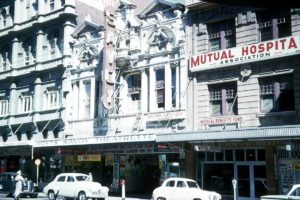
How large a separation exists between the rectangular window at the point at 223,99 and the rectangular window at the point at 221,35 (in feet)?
7.36

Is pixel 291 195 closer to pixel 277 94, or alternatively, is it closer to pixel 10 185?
pixel 277 94

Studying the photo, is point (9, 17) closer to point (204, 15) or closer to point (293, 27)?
point (204, 15)

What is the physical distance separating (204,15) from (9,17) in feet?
68.5

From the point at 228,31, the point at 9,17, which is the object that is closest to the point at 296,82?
the point at 228,31

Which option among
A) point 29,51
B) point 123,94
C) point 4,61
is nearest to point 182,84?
point 123,94

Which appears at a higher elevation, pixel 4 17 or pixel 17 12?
pixel 4 17

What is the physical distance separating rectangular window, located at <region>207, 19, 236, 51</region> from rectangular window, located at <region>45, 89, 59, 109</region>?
13561mm

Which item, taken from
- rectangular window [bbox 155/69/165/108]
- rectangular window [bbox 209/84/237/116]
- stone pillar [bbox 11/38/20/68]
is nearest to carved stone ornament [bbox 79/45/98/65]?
rectangular window [bbox 155/69/165/108]

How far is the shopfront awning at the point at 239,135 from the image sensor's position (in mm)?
16750

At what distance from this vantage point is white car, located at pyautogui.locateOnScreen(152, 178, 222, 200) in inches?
707

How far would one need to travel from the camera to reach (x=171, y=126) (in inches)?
922

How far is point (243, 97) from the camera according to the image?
68.4 feet

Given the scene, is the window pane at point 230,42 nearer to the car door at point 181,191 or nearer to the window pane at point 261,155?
the window pane at point 261,155

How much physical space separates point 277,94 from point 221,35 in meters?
4.71
